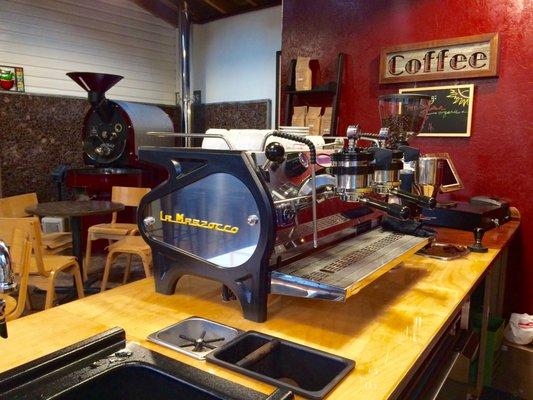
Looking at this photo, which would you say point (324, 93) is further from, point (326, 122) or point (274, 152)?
point (274, 152)

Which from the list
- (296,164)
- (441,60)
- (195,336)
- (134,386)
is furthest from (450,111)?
(134,386)

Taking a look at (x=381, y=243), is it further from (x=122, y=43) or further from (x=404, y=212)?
(x=122, y=43)

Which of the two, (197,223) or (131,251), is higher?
(197,223)

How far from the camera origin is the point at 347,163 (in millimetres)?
1226

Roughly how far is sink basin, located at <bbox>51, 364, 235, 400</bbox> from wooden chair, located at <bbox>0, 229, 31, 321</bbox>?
4.92 feet

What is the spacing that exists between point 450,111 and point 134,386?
8.67 feet

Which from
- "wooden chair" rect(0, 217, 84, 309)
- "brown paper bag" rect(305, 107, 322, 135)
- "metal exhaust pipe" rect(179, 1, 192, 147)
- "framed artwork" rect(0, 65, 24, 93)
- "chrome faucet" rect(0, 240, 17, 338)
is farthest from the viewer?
"metal exhaust pipe" rect(179, 1, 192, 147)

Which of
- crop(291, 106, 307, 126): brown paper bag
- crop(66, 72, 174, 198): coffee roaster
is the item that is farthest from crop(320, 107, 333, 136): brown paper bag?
crop(66, 72, 174, 198): coffee roaster

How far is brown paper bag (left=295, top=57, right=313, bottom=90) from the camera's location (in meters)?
3.38

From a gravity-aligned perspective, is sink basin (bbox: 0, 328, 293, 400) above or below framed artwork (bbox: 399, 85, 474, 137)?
below

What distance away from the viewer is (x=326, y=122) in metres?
3.40

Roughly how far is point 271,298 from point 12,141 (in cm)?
428

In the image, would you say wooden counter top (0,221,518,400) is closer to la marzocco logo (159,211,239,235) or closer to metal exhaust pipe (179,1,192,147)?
la marzocco logo (159,211,239,235)

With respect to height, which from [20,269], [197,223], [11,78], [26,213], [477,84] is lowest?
[20,269]
